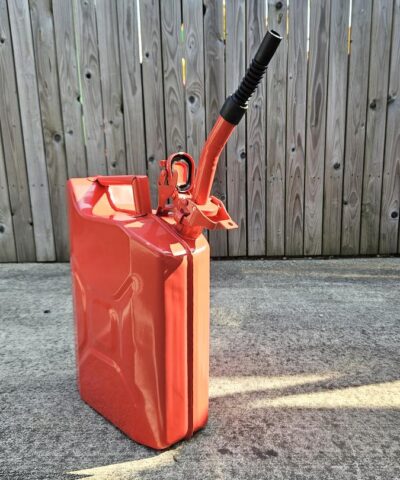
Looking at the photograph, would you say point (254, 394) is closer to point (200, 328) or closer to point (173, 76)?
point (200, 328)

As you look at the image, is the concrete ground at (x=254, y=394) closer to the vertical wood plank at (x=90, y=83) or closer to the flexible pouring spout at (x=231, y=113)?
the flexible pouring spout at (x=231, y=113)

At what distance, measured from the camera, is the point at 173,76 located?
3.09m

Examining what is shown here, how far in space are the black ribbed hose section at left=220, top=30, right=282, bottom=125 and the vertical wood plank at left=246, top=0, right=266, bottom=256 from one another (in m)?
2.16

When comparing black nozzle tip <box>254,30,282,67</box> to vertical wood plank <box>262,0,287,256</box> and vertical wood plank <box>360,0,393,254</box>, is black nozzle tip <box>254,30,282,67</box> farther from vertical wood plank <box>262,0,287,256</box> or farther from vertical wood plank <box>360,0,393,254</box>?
vertical wood plank <box>360,0,393,254</box>

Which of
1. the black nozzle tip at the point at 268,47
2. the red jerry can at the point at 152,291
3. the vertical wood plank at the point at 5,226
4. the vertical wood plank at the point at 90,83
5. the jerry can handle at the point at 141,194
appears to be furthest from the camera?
the vertical wood plank at the point at 5,226

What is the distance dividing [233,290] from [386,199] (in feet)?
4.89

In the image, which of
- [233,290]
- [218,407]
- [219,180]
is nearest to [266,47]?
[218,407]

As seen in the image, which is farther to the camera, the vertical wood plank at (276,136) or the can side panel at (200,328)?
the vertical wood plank at (276,136)

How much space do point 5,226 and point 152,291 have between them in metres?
2.53

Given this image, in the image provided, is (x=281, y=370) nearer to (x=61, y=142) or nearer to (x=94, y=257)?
(x=94, y=257)

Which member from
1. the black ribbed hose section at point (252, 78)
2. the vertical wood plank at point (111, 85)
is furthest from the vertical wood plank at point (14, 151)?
the black ribbed hose section at point (252, 78)

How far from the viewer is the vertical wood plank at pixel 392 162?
3074 mm

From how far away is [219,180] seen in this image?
3.23 meters

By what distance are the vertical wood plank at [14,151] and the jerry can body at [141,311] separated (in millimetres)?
2004
